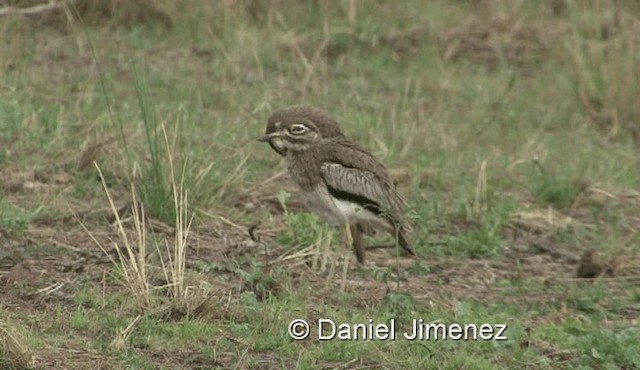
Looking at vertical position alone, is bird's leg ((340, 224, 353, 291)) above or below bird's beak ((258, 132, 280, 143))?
below

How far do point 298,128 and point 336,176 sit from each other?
0.37 m

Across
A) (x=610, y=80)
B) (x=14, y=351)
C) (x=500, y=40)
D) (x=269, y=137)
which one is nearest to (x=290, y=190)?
(x=269, y=137)

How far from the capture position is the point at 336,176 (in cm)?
797

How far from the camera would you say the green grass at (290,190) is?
7.07 metres

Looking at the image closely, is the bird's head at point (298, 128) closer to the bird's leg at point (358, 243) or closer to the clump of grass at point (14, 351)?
the bird's leg at point (358, 243)

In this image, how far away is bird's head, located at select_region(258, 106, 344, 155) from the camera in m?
8.13

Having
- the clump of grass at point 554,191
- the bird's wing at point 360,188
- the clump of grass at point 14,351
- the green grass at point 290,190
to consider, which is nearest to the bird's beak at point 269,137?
the bird's wing at point 360,188

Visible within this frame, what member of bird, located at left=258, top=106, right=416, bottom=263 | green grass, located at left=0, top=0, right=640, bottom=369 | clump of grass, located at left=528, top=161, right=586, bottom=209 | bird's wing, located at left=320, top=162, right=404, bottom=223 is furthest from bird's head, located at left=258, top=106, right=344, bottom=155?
clump of grass, located at left=528, top=161, right=586, bottom=209

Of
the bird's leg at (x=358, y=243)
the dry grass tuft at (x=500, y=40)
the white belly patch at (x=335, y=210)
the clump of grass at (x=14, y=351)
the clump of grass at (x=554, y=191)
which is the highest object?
→ the clump of grass at (x=14, y=351)

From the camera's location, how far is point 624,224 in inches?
382

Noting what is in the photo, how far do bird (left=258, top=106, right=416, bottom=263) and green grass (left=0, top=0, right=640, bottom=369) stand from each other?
0.83 feet

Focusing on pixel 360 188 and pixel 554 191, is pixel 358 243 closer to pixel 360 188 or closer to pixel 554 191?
pixel 360 188

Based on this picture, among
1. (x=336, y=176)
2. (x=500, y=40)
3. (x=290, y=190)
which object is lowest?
(x=500, y=40)

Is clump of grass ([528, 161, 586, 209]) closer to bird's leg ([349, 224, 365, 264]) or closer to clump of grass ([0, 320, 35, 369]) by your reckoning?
bird's leg ([349, 224, 365, 264])
